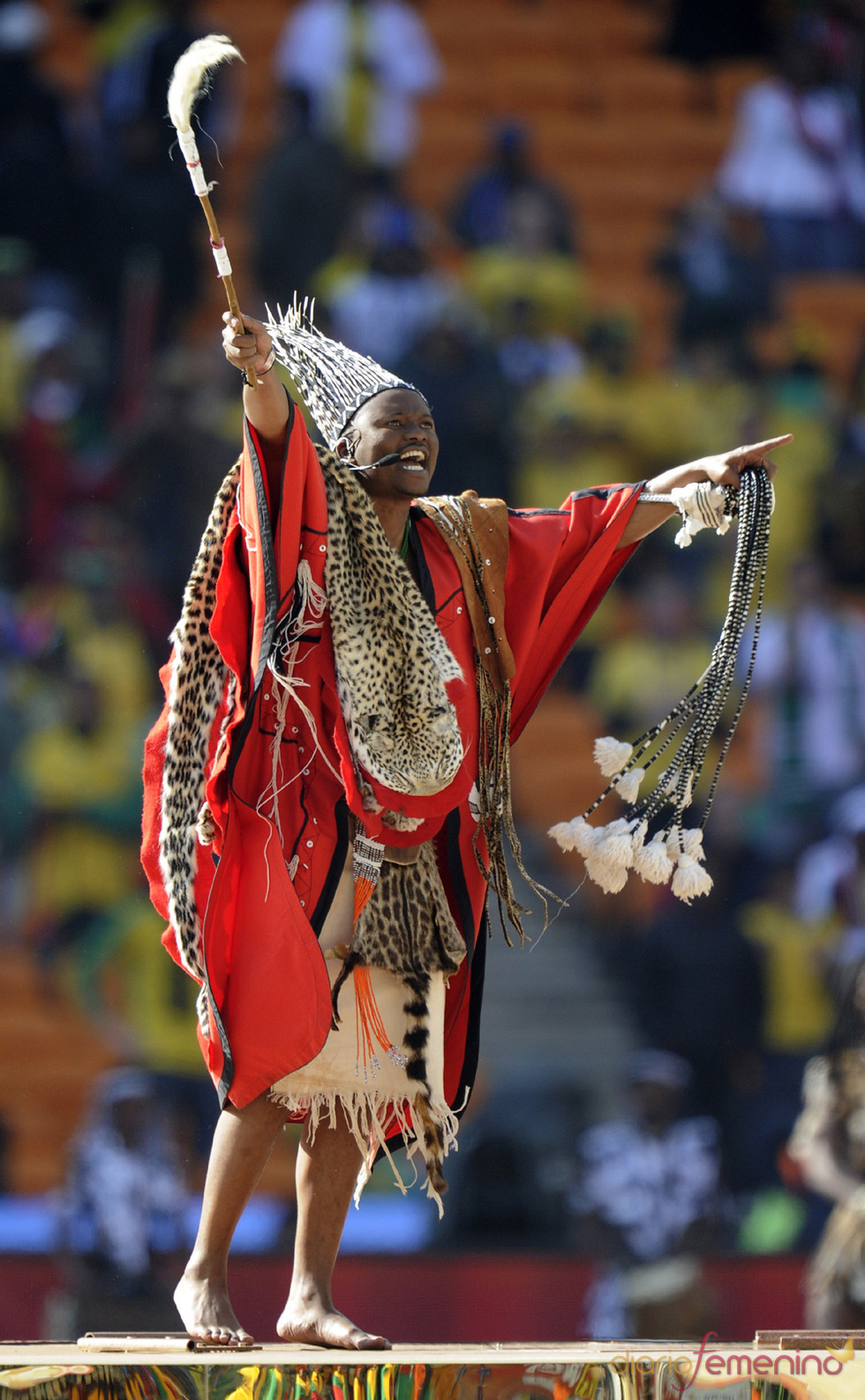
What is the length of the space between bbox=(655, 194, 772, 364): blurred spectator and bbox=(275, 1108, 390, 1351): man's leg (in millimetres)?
5012

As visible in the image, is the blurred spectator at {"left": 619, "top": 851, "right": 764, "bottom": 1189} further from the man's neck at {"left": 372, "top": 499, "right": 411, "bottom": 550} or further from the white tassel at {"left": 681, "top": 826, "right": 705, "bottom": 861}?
the man's neck at {"left": 372, "top": 499, "right": 411, "bottom": 550}

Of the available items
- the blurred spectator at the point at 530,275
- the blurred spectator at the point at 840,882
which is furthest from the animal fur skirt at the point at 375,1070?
the blurred spectator at the point at 530,275

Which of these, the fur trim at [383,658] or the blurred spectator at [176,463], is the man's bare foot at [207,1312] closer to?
the fur trim at [383,658]

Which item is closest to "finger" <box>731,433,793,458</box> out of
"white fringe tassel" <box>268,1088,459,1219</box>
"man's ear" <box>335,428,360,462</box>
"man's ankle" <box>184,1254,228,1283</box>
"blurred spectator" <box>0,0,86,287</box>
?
"man's ear" <box>335,428,360,462</box>

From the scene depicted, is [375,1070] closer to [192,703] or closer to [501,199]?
[192,703]

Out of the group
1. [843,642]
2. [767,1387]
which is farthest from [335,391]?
[843,642]

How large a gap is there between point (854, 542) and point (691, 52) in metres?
2.31

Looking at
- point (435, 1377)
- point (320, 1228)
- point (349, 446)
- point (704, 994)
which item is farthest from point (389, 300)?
point (435, 1377)

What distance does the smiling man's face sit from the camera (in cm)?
277

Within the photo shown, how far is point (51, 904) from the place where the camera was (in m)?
6.19

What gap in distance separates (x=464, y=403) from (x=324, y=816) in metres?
4.19

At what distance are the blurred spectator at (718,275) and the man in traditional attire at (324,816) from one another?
4.52m

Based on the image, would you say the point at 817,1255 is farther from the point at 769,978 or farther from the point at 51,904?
the point at 51,904

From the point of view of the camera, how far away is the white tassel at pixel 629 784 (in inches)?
113
